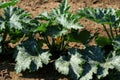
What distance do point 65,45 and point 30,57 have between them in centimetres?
58

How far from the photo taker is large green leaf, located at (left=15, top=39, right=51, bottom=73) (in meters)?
5.14

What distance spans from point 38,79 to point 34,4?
7.35 feet

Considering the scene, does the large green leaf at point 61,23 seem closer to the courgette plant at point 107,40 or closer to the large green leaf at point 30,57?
the courgette plant at point 107,40

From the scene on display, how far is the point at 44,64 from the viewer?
5.49 metres

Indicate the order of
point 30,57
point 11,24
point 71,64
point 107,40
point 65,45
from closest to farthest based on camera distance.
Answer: point 71,64 < point 30,57 < point 11,24 < point 107,40 < point 65,45

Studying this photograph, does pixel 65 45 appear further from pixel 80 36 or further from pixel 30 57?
pixel 30 57

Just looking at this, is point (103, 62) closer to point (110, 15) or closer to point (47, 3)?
point (110, 15)

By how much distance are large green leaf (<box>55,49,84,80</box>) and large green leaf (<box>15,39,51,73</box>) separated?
173 mm

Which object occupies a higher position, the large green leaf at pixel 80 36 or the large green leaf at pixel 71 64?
the large green leaf at pixel 80 36

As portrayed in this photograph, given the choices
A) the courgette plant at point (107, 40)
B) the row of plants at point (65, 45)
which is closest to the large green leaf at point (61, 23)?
the row of plants at point (65, 45)

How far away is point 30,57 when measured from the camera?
5.23 meters

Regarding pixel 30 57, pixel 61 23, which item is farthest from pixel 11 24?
pixel 61 23

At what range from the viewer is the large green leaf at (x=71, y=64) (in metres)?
4.98

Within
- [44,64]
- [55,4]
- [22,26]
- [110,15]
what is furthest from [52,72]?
[55,4]
